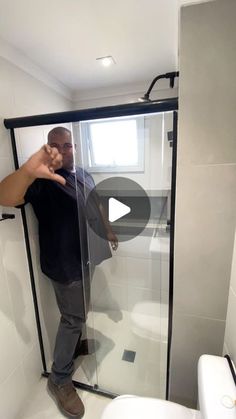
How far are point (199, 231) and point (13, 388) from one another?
139 cm

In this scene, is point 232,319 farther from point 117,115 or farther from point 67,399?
point 67,399

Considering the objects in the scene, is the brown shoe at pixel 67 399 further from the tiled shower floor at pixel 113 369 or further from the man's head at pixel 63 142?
the man's head at pixel 63 142

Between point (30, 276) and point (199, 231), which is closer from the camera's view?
point (199, 231)

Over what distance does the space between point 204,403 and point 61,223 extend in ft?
3.26

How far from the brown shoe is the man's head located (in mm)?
1385

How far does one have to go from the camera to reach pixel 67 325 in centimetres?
131

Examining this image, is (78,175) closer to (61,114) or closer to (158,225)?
(61,114)

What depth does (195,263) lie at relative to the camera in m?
0.84

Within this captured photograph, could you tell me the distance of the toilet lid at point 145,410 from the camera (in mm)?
793

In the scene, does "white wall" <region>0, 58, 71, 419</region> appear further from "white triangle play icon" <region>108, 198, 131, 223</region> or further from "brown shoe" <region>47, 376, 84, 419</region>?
"white triangle play icon" <region>108, 198, 131, 223</region>

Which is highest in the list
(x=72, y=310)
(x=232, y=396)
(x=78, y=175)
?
(x=78, y=175)

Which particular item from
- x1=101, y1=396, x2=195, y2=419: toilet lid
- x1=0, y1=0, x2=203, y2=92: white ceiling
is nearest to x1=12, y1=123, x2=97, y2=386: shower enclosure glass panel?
x1=0, y1=0, x2=203, y2=92: white ceiling

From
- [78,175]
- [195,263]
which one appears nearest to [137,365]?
[195,263]
